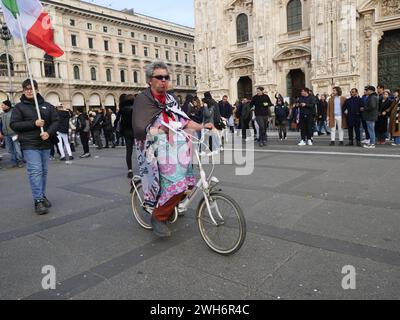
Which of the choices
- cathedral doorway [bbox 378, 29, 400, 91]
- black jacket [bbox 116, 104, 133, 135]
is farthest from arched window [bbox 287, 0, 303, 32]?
black jacket [bbox 116, 104, 133, 135]

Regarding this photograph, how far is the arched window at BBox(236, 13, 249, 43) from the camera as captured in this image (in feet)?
96.5

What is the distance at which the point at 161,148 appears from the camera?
3766mm

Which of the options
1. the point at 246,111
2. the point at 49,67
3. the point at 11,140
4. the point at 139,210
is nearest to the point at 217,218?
the point at 139,210

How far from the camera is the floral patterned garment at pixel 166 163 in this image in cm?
377

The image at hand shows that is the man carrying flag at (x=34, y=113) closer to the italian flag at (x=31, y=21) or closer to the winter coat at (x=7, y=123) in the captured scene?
the italian flag at (x=31, y=21)

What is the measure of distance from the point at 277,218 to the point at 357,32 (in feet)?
76.3

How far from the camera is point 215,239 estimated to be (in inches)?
144

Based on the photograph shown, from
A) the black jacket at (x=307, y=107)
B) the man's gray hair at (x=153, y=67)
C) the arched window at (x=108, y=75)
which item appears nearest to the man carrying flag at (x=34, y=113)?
the man's gray hair at (x=153, y=67)

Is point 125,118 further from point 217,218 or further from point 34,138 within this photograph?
point 217,218

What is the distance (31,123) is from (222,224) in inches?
142

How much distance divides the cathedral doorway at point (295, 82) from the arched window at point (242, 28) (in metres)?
5.04

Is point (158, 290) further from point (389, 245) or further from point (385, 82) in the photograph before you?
point (385, 82)

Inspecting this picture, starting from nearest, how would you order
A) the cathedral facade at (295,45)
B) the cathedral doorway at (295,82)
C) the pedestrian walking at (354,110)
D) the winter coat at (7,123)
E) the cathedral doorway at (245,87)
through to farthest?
the winter coat at (7,123) < the pedestrian walking at (354,110) < the cathedral facade at (295,45) < the cathedral doorway at (295,82) < the cathedral doorway at (245,87)

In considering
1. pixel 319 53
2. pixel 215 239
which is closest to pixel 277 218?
pixel 215 239
